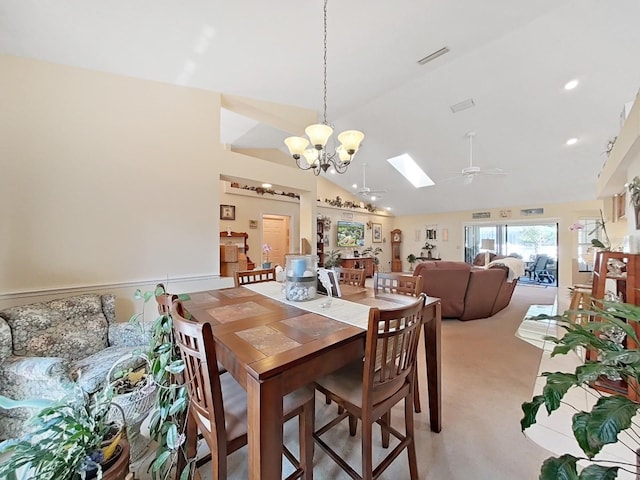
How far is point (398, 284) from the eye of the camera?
2439 millimetres

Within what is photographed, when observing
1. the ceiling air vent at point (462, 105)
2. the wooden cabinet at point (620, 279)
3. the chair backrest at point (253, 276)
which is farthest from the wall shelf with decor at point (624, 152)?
the chair backrest at point (253, 276)

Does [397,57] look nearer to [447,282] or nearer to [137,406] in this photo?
[447,282]

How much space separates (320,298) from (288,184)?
273cm

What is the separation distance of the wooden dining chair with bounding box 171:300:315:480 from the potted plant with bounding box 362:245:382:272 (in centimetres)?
840

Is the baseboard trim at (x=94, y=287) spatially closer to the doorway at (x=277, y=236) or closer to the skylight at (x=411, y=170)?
the doorway at (x=277, y=236)

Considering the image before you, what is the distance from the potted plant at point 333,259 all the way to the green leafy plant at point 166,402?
647 centimetres

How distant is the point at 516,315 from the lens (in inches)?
188

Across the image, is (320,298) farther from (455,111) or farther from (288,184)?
(455,111)

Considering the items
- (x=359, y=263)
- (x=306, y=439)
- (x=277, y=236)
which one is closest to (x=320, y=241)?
(x=277, y=236)

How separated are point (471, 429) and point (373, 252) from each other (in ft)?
26.9

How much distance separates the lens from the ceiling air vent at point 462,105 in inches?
167

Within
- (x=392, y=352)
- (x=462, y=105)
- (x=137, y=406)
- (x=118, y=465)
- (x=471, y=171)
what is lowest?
(x=137, y=406)

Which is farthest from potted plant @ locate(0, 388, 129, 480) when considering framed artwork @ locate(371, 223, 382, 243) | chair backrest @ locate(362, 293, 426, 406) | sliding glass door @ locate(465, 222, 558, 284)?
sliding glass door @ locate(465, 222, 558, 284)

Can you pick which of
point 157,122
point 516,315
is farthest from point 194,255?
point 516,315
